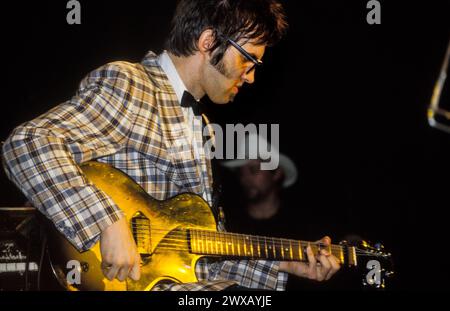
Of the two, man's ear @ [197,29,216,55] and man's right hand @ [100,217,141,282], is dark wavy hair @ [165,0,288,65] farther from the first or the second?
Result: man's right hand @ [100,217,141,282]

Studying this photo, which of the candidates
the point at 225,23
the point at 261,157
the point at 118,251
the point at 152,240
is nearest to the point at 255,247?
the point at 152,240

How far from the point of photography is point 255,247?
268 centimetres

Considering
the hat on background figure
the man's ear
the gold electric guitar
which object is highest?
the man's ear

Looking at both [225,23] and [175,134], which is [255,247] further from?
[225,23]

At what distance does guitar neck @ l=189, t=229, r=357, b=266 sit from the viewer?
2.33 meters

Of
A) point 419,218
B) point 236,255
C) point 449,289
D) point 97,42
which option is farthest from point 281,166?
point 236,255

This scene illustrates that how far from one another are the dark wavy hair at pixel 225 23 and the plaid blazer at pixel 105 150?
0.21 m

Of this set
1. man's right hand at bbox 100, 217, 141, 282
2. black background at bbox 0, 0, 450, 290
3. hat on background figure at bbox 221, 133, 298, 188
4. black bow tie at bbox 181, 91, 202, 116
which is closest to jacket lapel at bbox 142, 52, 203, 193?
black bow tie at bbox 181, 91, 202, 116

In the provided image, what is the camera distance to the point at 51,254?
6.12 ft

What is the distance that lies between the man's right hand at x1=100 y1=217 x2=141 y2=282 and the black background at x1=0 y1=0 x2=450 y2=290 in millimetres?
2368

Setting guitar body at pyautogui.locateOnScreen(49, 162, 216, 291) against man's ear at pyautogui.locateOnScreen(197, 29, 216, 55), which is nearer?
guitar body at pyautogui.locateOnScreen(49, 162, 216, 291)

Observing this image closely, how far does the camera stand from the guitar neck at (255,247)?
2328 mm
